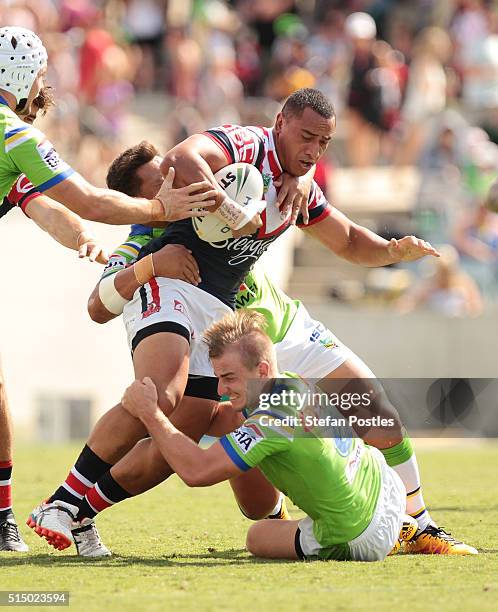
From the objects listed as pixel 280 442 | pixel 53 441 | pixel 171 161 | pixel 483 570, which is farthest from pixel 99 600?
pixel 53 441

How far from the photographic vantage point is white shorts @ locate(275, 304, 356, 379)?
7711mm

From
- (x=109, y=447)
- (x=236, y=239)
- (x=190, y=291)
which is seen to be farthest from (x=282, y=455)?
(x=236, y=239)

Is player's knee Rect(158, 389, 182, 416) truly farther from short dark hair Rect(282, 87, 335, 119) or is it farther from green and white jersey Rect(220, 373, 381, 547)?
short dark hair Rect(282, 87, 335, 119)

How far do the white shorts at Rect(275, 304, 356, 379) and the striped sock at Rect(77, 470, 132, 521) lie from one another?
1.20 meters

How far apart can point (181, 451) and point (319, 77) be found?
46.9 ft

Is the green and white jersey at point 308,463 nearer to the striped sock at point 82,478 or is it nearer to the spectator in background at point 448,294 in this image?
the striped sock at point 82,478

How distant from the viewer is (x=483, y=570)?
21.2 ft

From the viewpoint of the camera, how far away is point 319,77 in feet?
65.8

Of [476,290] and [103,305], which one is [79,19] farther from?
[103,305]

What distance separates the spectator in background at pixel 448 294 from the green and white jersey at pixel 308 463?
32.2 feet

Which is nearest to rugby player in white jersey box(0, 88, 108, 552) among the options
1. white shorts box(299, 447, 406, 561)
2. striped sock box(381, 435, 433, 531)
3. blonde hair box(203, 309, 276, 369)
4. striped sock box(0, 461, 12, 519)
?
striped sock box(0, 461, 12, 519)

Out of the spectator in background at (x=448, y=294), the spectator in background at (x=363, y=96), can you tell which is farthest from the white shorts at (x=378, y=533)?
the spectator in background at (x=363, y=96)

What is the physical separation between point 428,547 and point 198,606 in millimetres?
2112

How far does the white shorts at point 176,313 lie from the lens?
7.15m
